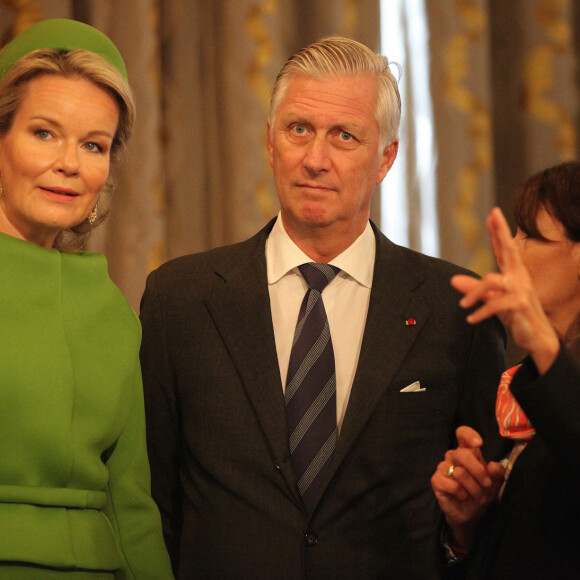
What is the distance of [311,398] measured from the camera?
192 cm

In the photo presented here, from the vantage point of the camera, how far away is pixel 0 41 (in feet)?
8.74

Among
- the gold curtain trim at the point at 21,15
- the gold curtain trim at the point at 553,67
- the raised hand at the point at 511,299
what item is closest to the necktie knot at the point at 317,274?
the raised hand at the point at 511,299

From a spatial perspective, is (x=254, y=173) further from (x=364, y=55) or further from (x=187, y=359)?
(x=187, y=359)

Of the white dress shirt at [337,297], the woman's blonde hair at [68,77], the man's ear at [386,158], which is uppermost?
the woman's blonde hair at [68,77]

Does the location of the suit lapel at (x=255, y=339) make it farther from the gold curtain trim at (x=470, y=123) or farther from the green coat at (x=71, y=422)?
the gold curtain trim at (x=470, y=123)

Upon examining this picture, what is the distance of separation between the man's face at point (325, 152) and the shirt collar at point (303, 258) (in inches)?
1.1

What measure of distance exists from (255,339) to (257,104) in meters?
1.10

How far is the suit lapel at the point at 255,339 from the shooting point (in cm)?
188

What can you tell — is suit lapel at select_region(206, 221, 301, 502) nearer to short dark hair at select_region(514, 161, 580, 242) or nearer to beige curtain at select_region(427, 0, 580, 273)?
short dark hair at select_region(514, 161, 580, 242)

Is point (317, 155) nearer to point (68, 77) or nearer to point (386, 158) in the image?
point (386, 158)

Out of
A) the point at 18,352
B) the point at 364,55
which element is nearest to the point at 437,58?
the point at 364,55

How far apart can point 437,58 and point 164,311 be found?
1435 millimetres

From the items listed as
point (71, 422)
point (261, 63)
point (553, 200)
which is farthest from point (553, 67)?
point (71, 422)

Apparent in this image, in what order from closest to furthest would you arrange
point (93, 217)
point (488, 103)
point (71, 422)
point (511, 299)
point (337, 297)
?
point (511, 299)
point (71, 422)
point (93, 217)
point (337, 297)
point (488, 103)
